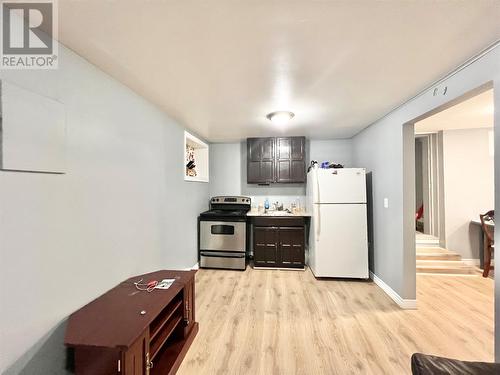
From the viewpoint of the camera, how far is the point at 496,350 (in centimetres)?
139

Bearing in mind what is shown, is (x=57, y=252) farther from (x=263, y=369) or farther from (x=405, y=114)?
(x=405, y=114)

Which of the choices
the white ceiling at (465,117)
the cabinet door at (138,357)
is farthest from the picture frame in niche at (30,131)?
the white ceiling at (465,117)

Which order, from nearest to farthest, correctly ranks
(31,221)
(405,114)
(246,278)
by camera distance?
1. (31,221)
2. (405,114)
3. (246,278)

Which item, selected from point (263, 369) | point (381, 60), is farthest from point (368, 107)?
point (263, 369)

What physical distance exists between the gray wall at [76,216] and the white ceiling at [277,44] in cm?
31

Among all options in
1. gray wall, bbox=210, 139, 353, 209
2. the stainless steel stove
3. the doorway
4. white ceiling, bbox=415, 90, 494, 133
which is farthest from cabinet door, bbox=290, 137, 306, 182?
the doorway

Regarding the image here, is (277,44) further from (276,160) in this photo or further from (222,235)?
(222,235)

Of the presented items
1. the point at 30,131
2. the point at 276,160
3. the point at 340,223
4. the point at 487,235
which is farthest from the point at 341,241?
the point at 30,131

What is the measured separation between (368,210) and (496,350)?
6.74 ft

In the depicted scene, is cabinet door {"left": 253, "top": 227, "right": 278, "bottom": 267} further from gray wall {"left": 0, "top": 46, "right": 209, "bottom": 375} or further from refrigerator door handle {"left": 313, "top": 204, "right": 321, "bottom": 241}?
gray wall {"left": 0, "top": 46, "right": 209, "bottom": 375}

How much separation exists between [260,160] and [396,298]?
9.36ft

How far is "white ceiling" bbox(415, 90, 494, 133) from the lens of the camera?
247cm

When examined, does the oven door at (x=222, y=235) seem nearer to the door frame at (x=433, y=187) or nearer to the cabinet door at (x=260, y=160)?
the cabinet door at (x=260, y=160)

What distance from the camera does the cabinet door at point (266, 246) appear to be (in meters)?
3.58
